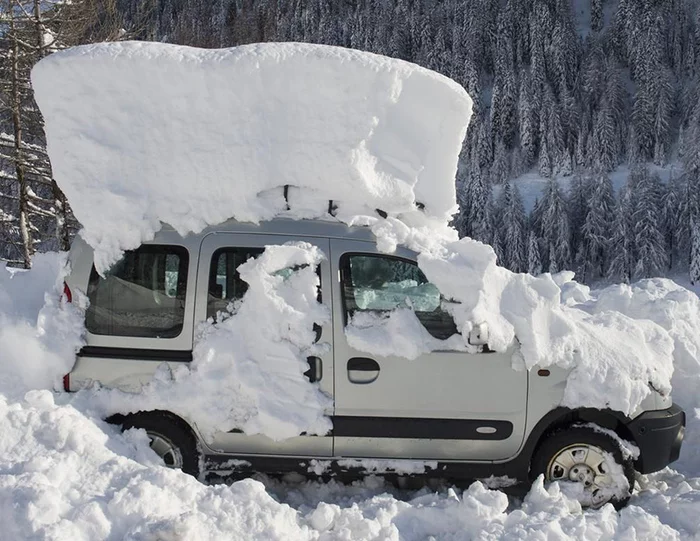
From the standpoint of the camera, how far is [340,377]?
12.7ft

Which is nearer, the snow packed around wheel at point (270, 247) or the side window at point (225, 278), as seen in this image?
the snow packed around wheel at point (270, 247)

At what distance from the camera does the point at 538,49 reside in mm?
53031

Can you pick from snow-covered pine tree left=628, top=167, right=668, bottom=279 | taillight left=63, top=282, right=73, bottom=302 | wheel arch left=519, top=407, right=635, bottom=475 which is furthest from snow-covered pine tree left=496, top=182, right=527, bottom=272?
taillight left=63, top=282, right=73, bottom=302

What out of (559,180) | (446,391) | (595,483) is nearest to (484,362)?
(446,391)

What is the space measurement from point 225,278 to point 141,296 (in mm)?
556

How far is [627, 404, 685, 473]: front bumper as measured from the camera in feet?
13.2

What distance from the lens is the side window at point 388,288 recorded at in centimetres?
394

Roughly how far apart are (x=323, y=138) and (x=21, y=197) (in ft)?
43.2

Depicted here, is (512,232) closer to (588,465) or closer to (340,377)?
(588,465)

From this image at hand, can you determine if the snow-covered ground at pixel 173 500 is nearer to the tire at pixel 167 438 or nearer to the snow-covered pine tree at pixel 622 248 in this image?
the tire at pixel 167 438

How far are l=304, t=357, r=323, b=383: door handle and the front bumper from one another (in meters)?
2.08

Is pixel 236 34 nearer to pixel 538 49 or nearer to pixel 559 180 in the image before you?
pixel 559 180

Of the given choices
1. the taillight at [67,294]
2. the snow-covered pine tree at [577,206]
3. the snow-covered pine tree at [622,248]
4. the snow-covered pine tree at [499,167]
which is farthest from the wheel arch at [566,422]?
the snow-covered pine tree at [499,167]

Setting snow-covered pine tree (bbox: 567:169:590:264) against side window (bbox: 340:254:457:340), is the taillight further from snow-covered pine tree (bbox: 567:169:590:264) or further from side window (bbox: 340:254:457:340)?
snow-covered pine tree (bbox: 567:169:590:264)
